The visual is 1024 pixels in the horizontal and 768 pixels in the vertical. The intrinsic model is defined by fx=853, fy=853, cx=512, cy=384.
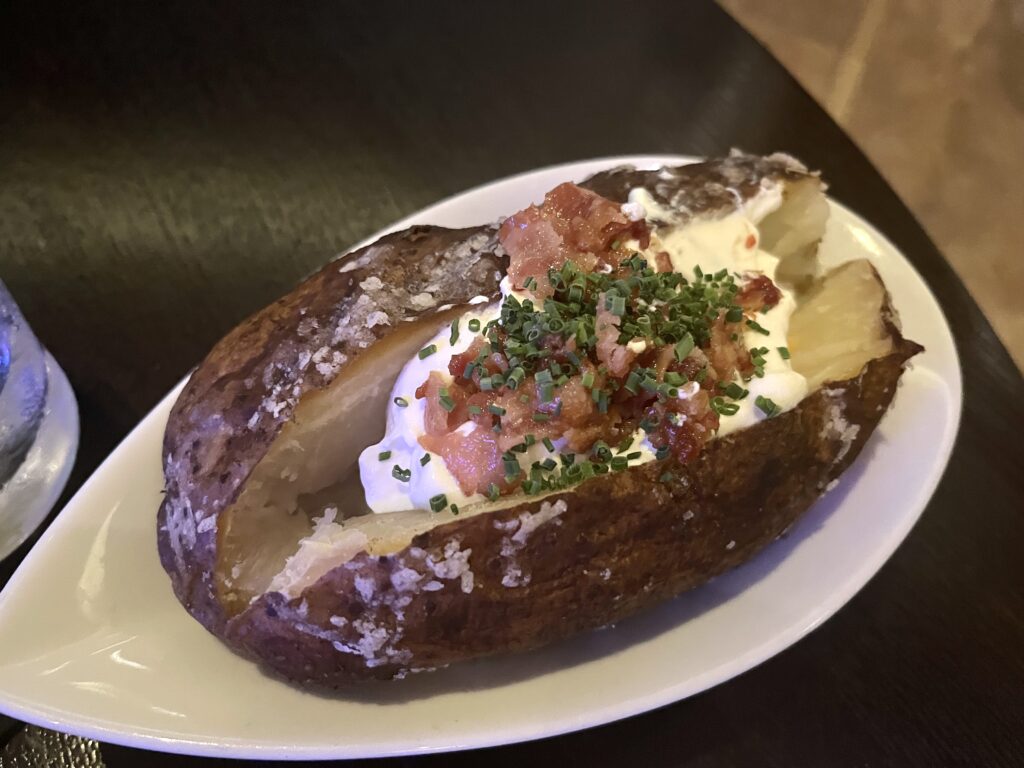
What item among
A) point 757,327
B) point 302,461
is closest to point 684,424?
point 757,327

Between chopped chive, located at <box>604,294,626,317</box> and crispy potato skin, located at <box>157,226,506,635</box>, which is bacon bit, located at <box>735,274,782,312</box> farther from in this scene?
crispy potato skin, located at <box>157,226,506,635</box>

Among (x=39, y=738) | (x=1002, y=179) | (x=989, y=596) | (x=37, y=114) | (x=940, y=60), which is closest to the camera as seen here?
(x=39, y=738)

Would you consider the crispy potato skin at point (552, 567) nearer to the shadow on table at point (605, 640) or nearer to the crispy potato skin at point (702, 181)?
the shadow on table at point (605, 640)

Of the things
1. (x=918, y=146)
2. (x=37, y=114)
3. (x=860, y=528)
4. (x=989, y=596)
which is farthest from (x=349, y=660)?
(x=918, y=146)

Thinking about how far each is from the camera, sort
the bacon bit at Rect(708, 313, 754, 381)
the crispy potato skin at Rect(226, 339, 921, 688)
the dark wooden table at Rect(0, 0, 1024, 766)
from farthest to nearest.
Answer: the dark wooden table at Rect(0, 0, 1024, 766)
the bacon bit at Rect(708, 313, 754, 381)
the crispy potato skin at Rect(226, 339, 921, 688)

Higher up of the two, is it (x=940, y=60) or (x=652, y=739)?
(x=940, y=60)

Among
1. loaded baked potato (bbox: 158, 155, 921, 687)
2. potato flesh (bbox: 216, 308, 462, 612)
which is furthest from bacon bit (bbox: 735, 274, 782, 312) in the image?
potato flesh (bbox: 216, 308, 462, 612)

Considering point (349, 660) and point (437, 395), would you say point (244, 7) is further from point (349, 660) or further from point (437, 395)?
point (349, 660)

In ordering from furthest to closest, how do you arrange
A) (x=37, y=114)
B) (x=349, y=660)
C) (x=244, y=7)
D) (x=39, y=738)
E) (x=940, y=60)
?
(x=940, y=60) < (x=244, y=7) < (x=37, y=114) < (x=39, y=738) < (x=349, y=660)
